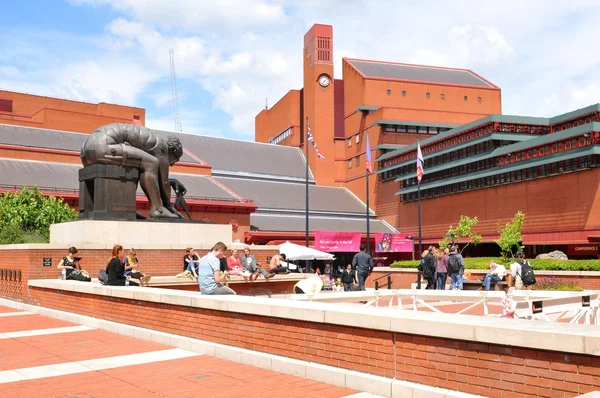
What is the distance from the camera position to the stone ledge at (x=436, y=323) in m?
5.26

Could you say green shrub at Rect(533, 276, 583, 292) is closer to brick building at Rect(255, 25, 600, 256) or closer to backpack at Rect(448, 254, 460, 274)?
backpack at Rect(448, 254, 460, 274)

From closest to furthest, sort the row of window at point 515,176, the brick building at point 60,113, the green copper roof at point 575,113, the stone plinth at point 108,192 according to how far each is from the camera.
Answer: the stone plinth at point 108,192 < the row of window at point 515,176 < the green copper roof at point 575,113 < the brick building at point 60,113

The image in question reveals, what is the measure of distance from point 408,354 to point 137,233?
13.7 metres

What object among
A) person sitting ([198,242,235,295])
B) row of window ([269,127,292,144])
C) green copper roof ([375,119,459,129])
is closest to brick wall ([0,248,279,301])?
person sitting ([198,242,235,295])

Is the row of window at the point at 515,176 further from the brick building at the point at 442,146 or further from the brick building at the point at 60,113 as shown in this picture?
the brick building at the point at 60,113

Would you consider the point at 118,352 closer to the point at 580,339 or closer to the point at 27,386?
the point at 27,386

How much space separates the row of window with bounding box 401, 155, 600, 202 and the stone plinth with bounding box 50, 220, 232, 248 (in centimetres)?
2763

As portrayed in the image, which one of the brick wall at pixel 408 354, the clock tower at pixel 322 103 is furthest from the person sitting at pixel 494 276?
the clock tower at pixel 322 103

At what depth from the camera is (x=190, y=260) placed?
18047 millimetres

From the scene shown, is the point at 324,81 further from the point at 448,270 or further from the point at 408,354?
the point at 408,354

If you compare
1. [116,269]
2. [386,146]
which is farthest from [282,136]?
[116,269]

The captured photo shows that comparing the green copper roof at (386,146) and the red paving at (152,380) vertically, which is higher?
the green copper roof at (386,146)

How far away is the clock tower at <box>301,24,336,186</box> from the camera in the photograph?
72.2 metres

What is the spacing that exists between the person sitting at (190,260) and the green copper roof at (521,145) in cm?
2856
